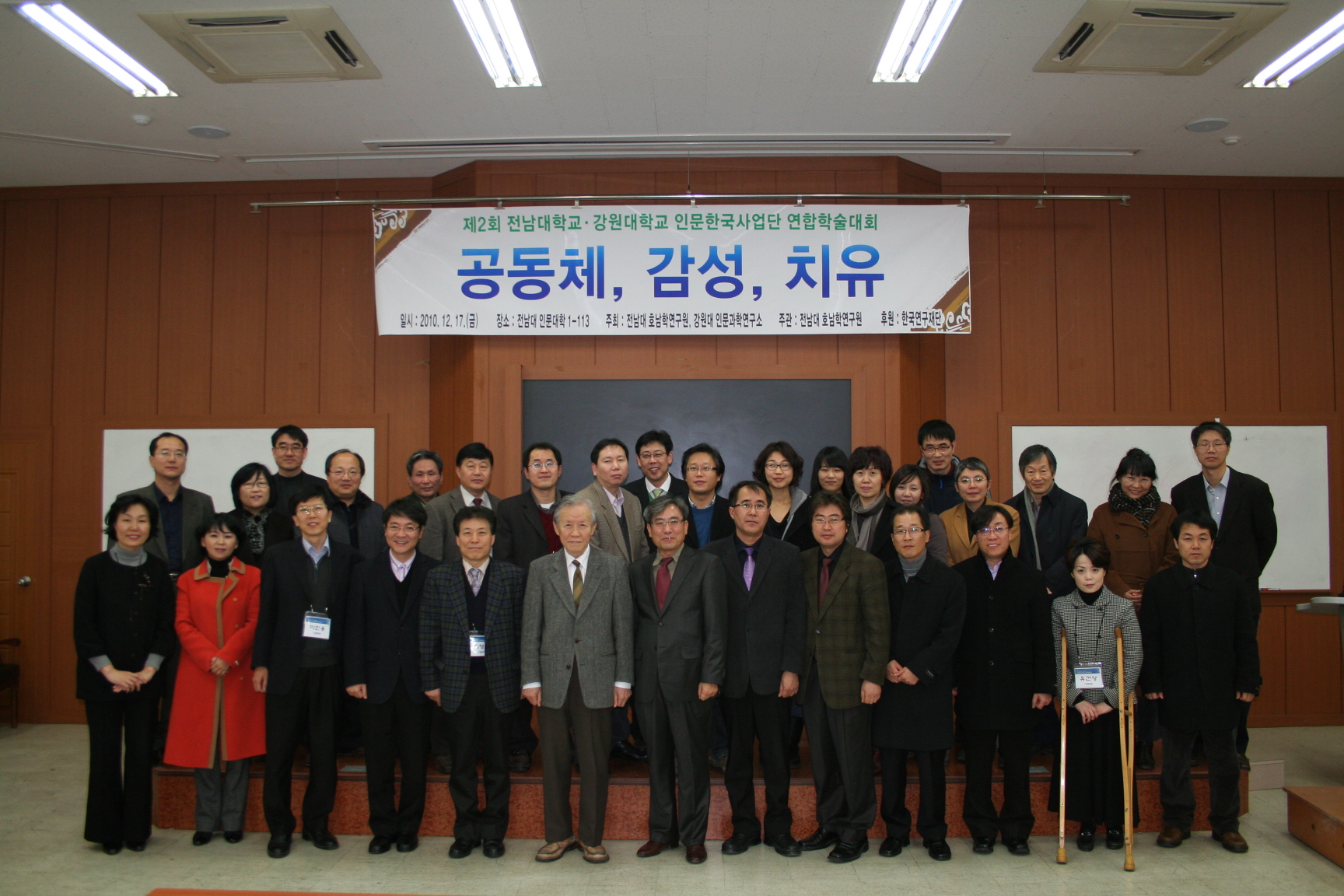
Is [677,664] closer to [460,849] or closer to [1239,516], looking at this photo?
[460,849]

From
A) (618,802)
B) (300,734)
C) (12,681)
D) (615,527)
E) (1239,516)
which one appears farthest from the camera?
(12,681)

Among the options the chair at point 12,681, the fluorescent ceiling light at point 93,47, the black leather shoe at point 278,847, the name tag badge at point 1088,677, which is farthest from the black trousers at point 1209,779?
the chair at point 12,681

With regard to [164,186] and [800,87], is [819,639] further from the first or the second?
[164,186]

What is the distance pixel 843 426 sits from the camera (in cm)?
582

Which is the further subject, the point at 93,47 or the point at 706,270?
the point at 706,270

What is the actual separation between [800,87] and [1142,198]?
282 cm

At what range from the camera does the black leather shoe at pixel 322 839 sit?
3.83m

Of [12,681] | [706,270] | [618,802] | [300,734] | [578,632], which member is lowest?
[618,802]

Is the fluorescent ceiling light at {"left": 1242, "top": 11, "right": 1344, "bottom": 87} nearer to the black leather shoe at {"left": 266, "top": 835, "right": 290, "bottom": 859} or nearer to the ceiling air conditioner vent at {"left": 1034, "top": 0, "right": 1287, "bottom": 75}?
the ceiling air conditioner vent at {"left": 1034, "top": 0, "right": 1287, "bottom": 75}

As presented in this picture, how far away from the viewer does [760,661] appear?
368 cm

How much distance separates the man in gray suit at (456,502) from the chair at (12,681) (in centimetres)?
361

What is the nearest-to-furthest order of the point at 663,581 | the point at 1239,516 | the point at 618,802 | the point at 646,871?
the point at 646,871 → the point at 663,581 → the point at 618,802 → the point at 1239,516

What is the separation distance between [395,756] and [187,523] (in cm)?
153

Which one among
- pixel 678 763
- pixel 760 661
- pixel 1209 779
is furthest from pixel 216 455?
pixel 1209 779
